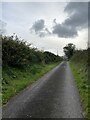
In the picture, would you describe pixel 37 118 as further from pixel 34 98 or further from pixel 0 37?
pixel 0 37

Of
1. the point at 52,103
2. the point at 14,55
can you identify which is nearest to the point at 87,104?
the point at 52,103

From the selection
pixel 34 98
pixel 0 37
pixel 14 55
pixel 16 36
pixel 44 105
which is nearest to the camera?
pixel 44 105

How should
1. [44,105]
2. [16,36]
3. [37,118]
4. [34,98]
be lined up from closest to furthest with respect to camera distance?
[37,118], [44,105], [34,98], [16,36]

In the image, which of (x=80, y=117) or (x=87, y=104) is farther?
(x=87, y=104)

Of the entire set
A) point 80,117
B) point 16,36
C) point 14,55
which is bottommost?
point 80,117

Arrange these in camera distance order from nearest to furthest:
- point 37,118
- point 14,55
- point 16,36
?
point 37,118 < point 14,55 < point 16,36

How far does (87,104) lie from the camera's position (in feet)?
38.1

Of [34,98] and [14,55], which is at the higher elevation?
[14,55]

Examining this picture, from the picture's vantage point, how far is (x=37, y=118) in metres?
9.38

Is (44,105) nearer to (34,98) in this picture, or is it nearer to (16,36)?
(34,98)

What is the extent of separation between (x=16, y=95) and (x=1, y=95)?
2.68 feet

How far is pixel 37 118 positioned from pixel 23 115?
2.08 feet

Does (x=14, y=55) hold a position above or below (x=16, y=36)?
below

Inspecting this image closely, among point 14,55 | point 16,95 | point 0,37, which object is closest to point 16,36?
point 14,55
